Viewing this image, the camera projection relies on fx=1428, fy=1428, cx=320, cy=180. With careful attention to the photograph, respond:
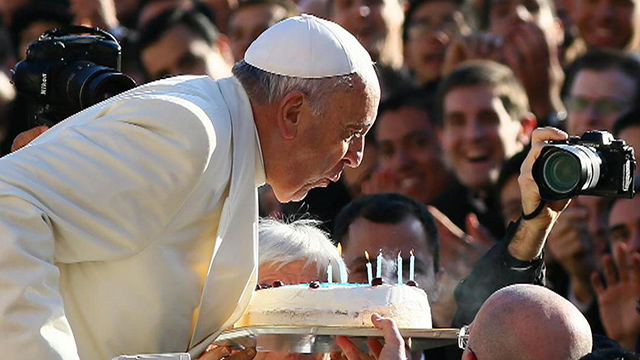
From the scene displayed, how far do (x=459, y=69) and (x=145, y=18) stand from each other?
3069 mm

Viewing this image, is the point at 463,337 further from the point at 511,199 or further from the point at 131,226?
the point at 511,199

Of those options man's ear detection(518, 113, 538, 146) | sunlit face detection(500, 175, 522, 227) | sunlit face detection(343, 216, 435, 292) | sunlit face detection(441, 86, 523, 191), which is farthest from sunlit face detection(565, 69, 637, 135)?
sunlit face detection(343, 216, 435, 292)

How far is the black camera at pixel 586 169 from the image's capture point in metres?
4.37

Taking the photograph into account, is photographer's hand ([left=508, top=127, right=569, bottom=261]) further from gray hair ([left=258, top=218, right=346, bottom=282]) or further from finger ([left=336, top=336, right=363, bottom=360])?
finger ([left=336, top=336, right=363, bottom=360])

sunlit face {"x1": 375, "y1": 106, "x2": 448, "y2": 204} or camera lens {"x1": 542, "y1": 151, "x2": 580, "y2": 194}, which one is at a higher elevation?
camera lens {"x1": 542, "y1": 151, "x2": 580, "y2": 194}

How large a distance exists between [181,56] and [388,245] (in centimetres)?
325

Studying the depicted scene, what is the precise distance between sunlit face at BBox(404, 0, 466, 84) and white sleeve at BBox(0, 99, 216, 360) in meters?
4.95

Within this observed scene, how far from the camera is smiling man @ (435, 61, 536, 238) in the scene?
7.38 metres

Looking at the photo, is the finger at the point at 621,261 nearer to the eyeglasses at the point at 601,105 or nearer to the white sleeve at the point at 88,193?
the eyeglasses at the point at 601,105

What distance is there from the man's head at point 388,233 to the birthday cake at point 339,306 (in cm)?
144

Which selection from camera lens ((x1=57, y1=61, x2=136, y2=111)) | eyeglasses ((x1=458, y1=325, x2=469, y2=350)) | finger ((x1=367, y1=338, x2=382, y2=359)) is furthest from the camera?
camera lens ((x1=57, y1=61, x2=136, y2=111))

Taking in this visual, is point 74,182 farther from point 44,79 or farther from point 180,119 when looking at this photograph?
point 44,79

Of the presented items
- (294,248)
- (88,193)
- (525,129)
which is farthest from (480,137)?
(88,193)

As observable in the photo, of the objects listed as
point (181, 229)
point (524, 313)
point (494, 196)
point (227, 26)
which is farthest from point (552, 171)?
point (227, 26)
